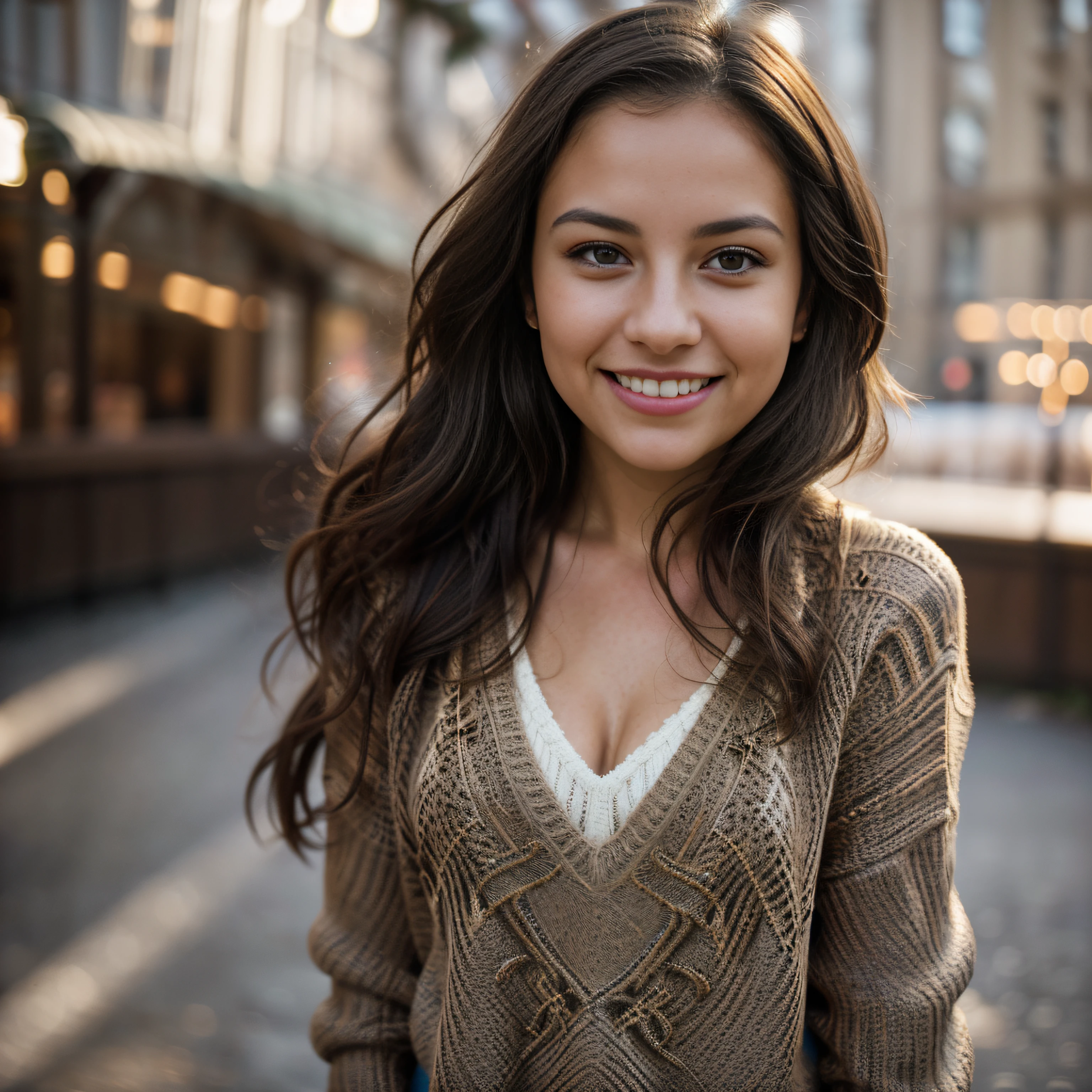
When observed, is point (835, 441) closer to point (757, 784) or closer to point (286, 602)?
point (757, 784)

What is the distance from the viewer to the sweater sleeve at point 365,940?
53.4 inches

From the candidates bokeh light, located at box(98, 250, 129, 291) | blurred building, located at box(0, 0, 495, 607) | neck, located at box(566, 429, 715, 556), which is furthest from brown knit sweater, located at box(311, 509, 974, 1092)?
bokeh light, located at box(98, 250, 129, 291)

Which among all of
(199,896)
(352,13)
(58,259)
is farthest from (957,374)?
(58,259)

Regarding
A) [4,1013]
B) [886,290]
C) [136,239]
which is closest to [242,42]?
[136,239]

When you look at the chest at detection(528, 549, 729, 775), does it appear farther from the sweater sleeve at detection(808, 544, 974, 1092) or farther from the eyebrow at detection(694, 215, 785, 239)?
the eyebrow at detection(694, 215, 785, 239)

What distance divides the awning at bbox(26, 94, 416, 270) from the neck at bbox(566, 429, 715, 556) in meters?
4.71

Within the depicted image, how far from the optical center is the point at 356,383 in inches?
484

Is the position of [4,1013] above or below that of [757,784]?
below

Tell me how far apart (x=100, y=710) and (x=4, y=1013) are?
262 centimetres

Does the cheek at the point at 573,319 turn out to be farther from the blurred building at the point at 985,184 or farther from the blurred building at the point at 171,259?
the blurred building at the point at 985,184

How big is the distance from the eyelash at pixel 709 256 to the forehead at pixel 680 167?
39 mm

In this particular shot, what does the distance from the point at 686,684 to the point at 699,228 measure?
21.1 inches

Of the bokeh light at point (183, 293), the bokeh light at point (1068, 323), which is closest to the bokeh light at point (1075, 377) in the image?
the bokeh light at point (1068, 323)

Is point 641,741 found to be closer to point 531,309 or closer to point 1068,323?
point 531,309
